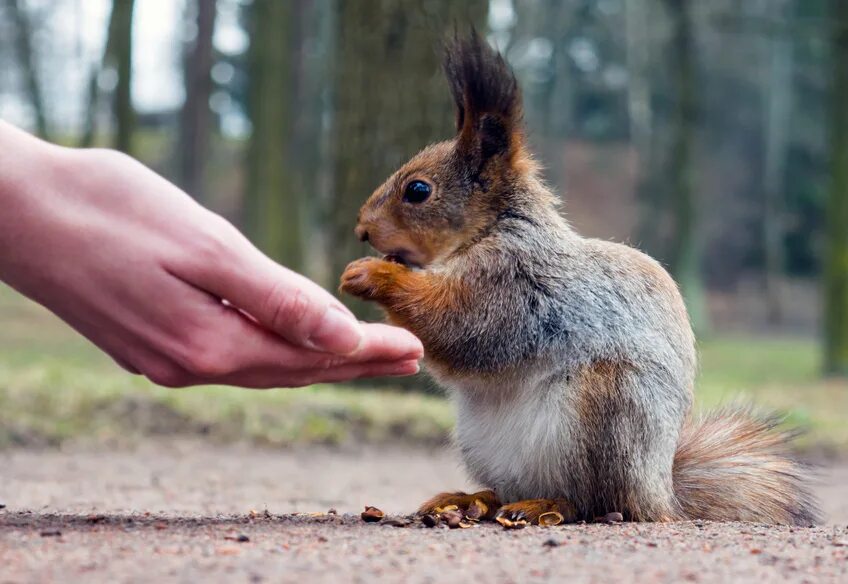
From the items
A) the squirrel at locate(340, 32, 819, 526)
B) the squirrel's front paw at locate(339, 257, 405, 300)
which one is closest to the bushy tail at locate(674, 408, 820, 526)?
the squirrel at locate(340, 32, 819, 526)

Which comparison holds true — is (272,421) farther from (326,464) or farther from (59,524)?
(59,524)

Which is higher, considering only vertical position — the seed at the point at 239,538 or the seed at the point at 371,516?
the seed at the point at 239,538

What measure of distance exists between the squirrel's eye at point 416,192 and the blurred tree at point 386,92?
3.64m

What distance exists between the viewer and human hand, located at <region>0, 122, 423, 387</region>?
208 cm

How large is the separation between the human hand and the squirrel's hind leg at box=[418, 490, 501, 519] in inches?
36.5

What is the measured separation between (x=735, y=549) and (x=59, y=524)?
153 cm

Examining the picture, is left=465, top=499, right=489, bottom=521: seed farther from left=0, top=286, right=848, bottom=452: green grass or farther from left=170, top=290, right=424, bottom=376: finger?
left=0, top=286, right=848, bottom=452: green grass

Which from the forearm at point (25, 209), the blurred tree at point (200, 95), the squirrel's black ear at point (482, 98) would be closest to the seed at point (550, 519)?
the squirrel's black ear at point (482, 98)

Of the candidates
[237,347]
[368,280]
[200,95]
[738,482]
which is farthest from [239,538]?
[200,95]

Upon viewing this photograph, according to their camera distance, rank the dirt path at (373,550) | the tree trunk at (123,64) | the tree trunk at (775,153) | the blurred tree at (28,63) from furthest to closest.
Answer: the tree trunk at (775,153)
the blurred tree at (28,63)
the tree trunk at (123,64)
the dirt path at (373,550)

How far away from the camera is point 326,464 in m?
5.57

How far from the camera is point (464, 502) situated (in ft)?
9.80

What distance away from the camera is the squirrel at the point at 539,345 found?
9.21 feet

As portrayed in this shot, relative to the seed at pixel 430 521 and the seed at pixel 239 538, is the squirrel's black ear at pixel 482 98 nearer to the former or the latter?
the seed at pixel 430 521
